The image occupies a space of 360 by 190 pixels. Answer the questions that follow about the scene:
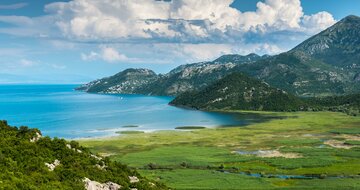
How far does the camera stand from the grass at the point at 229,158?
102719 millimetres

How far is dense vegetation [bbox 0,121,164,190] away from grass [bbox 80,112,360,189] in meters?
42.0

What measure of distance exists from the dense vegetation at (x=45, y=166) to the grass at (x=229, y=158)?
138 feet

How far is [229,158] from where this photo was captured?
134250 mm

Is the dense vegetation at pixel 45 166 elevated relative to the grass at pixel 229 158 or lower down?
elevated

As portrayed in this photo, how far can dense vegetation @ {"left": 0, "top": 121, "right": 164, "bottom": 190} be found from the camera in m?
44.2

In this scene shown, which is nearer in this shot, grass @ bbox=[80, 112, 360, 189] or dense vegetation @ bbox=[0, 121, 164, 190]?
dense vegetation @ bbox=[0, 121, 164, 190]

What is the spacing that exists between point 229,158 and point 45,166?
91.2m

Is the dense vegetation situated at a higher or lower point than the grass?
higher

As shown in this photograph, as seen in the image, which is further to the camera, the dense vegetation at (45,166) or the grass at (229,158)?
the grass at (229,158)

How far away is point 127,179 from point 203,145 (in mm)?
110522

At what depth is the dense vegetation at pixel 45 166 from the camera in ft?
145

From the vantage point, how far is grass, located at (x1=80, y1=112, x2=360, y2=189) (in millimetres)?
102719

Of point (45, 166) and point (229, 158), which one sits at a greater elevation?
point (45, 166)

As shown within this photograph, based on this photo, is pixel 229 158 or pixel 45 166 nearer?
pixel 45 166
